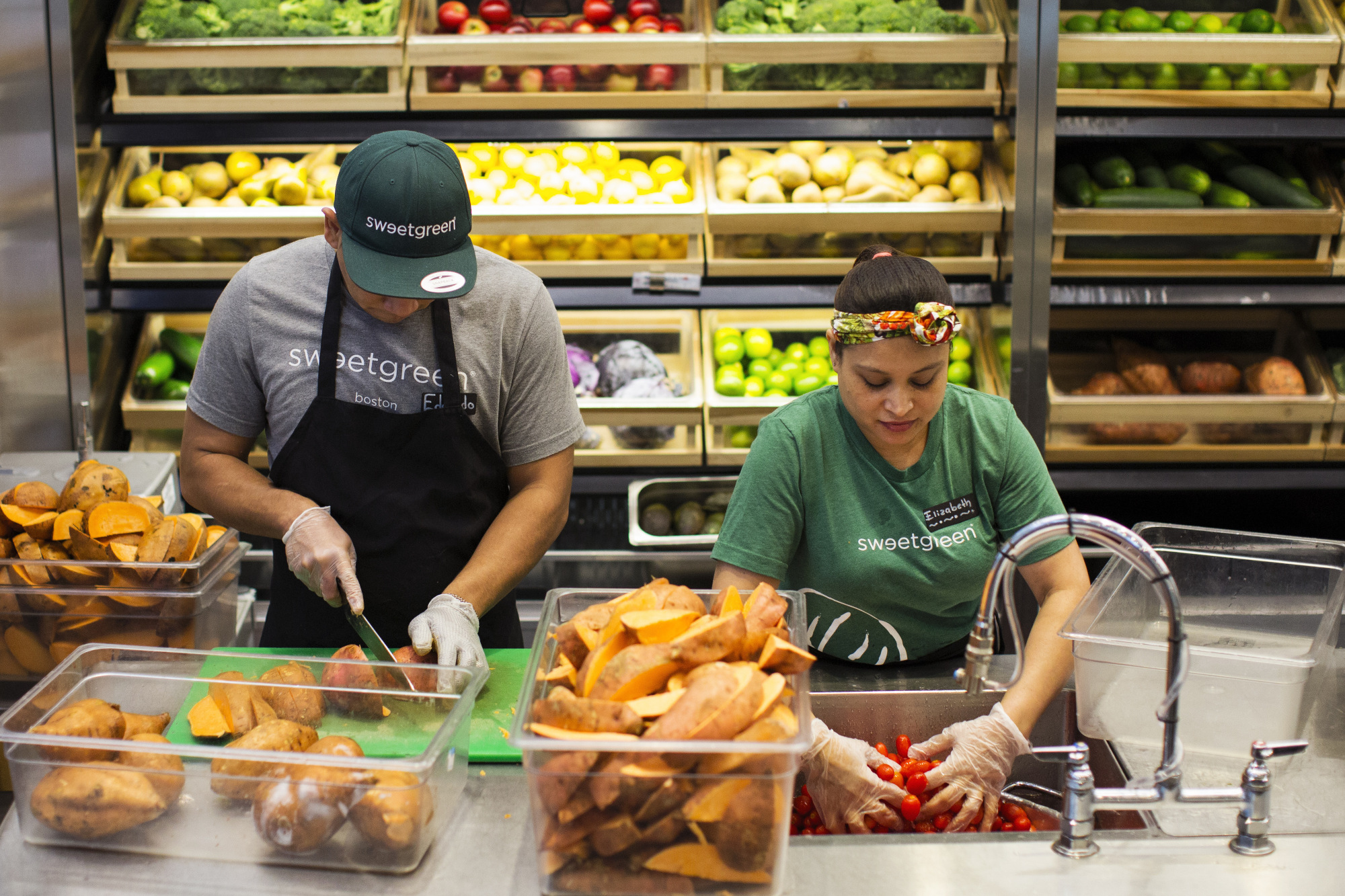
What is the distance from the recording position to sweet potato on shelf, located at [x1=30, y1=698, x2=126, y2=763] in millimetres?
1286

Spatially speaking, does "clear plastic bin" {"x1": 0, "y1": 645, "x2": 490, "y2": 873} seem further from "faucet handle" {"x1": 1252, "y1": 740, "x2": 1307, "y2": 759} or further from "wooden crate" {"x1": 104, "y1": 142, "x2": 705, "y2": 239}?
"wooden crate" {"x1": 104, "y1": 142, "x2": 705, "y2": 239}

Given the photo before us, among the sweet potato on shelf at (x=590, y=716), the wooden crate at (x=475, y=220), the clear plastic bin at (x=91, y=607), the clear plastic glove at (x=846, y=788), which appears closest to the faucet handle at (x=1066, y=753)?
the clear plastic glove at (x=846, y=788)

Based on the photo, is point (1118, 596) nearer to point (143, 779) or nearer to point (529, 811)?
point (529, 811)

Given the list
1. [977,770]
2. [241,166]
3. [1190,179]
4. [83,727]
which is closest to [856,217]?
[1190,179]

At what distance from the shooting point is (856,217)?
3.43 metres

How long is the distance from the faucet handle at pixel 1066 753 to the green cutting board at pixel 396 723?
28.3 inches

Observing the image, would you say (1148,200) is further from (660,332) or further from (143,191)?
(143,191)

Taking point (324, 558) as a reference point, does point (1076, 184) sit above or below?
above

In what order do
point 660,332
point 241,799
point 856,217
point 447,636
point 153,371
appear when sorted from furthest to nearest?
1. point 660,332
2. point 153,371
3. point 856,217
4. point 447,636
5. point 241,799

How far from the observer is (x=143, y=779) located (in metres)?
1.26

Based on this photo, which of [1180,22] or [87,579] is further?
[1180,22]

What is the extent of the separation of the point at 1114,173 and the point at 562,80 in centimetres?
184

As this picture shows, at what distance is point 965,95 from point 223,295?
2.41 m

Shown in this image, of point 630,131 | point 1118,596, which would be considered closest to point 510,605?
point 1118,596
